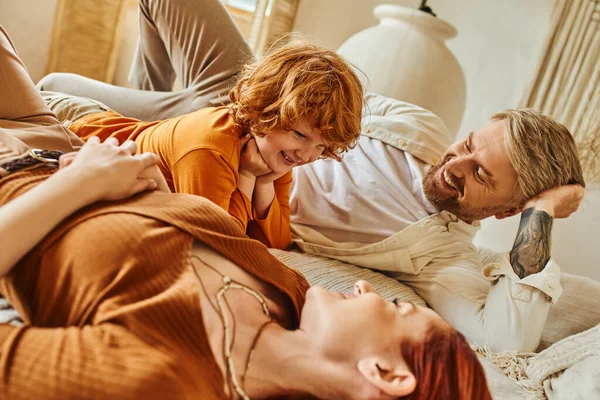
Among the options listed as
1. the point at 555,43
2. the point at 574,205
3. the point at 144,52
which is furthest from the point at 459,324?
the point at 555,43

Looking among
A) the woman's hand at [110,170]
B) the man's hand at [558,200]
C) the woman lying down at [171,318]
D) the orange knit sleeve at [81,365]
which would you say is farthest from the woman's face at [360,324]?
the man's hand at [558,200]

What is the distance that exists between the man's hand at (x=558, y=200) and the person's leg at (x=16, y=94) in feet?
4.16

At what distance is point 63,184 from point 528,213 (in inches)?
49.5

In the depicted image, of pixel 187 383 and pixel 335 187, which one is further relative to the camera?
pixel 335 187

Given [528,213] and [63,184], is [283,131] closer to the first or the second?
[63,184]

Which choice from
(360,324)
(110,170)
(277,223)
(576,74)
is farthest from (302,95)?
(576,74)

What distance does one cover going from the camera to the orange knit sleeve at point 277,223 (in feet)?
4.66

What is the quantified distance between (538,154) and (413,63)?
44.1 inches

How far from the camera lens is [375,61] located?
8.38 ft

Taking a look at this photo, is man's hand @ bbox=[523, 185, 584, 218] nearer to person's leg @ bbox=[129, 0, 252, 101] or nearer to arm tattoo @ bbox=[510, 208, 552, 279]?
arm tattoo @ bbox=[510, 208, 552, 279]

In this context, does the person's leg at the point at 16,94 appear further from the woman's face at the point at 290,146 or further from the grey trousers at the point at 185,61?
the grey trousers at the point at 185,61

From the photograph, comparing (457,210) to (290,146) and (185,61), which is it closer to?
(290,146)

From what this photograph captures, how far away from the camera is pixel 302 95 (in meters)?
1.17

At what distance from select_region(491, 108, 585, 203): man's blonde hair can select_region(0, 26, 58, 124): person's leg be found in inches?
→ 47.4
